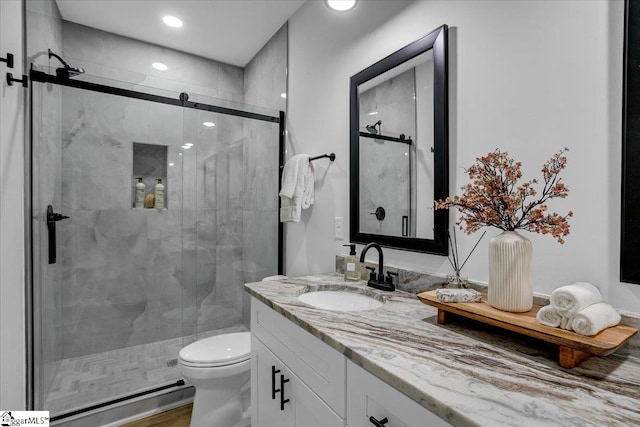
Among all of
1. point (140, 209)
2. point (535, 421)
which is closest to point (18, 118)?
point (140, 209)

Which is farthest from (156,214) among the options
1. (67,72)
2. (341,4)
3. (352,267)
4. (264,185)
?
(341,4)

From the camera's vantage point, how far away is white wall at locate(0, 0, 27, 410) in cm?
130

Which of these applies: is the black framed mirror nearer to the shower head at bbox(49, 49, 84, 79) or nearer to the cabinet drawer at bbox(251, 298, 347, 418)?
the cabinet drawer at bbox(251, 298, 347, 418)

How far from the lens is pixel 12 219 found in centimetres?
142

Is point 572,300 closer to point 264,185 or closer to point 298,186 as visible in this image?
point 298,186

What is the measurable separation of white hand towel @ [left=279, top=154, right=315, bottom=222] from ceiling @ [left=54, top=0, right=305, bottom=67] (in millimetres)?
1165

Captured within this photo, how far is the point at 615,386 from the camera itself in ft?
2.04

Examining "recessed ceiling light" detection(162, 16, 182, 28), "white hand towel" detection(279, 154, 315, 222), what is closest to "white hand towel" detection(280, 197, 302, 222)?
"white hand towel" detection(279, 154, 315, 222)

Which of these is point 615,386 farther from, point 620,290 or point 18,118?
point 18,118

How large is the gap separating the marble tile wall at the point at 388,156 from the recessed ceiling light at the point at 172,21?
1.71m

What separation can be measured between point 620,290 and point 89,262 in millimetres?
2864

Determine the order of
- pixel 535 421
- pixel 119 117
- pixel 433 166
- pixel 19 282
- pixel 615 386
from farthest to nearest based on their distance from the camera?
pixel 119 117
pixel 19 282
pixel 433 166
pixel 615 386
pixel 535 421

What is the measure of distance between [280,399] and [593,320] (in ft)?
3.21

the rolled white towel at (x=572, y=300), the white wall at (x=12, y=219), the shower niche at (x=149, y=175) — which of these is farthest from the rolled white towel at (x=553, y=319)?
the shower niche at (x=149, y=175)
